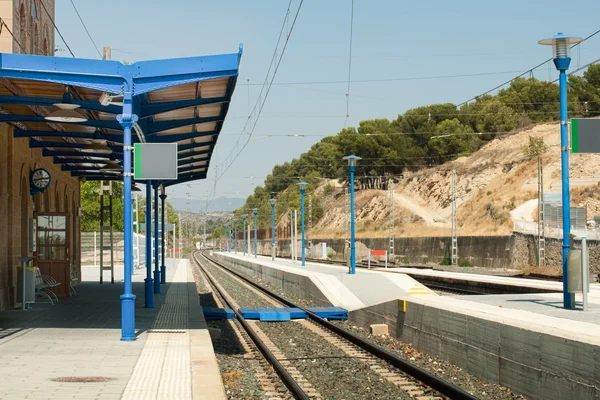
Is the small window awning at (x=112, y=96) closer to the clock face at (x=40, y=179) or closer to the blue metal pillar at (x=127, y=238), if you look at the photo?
the blue metal pillar at (x=127, y=238)

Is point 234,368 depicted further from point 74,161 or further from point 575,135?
point 74,161

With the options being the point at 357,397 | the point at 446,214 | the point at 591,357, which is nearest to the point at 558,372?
the point at 591,357

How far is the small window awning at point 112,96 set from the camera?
13789mm

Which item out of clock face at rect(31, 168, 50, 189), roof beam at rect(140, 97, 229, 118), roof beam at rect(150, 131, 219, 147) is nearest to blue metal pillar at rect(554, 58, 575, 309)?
roof beam at rect(140, 97, 229, 118)

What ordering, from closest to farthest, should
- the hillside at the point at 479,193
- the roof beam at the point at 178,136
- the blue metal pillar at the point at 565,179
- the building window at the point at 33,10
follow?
the blue metal pillar at the point at 565,179
the roof beam at the point at 178,136
the building window at the point at 33,10
the hillside at the point at 479,193

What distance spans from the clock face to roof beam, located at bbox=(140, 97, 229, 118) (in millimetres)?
6552

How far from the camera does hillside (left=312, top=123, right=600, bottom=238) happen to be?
66500mm

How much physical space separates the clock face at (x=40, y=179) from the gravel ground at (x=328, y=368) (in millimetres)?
6984

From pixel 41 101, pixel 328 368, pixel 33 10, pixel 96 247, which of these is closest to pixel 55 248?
pixel 41 101

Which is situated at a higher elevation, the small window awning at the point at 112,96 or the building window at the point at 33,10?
the building window at the point at 33,10

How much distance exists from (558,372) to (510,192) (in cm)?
6556

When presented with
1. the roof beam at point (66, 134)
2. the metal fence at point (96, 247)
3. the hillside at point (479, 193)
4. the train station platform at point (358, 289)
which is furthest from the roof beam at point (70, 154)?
the hillside at point (479, 193)

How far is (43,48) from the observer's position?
31219 mm

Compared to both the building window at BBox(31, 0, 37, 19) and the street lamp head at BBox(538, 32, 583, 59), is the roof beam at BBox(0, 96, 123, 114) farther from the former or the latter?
the building window at BBox(31, 0, 37, 19)
